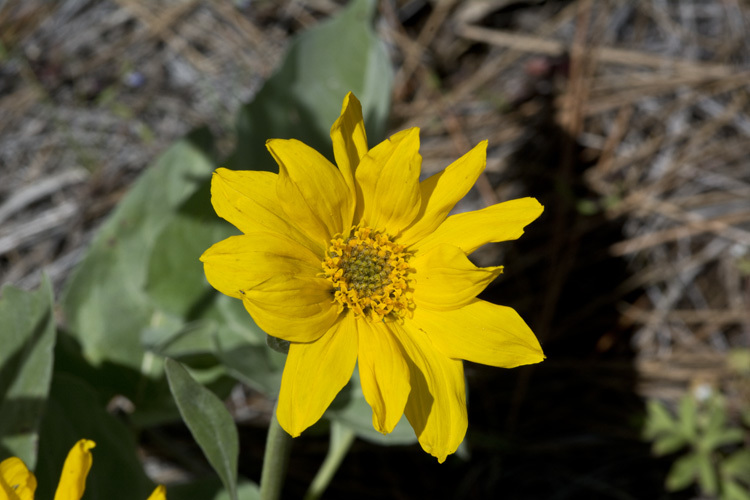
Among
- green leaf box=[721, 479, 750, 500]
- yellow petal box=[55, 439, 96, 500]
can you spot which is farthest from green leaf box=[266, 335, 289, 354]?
green leaf box=[721, 479, 750, 500]

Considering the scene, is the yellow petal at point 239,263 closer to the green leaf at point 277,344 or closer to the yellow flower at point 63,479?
the green leaf at point 277,344

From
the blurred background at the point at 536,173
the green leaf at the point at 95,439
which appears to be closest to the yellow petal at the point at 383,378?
the green leaf at the point at 95,439

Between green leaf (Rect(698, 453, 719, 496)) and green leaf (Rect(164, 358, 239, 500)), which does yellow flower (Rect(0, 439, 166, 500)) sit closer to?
green leaf (Rect(164, 358, 239, 500))

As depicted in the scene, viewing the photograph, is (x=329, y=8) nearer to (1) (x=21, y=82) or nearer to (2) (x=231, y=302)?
(1) (x=21, y=82)

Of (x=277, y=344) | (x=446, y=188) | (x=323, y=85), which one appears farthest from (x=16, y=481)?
(x=323, y=85)

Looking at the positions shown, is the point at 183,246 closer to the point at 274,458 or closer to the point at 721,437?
the point at 274,458
